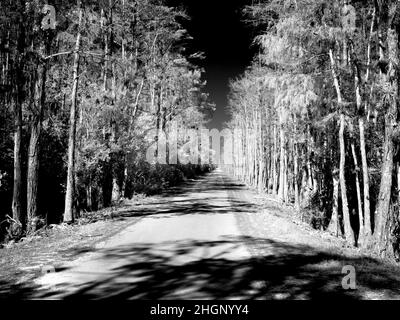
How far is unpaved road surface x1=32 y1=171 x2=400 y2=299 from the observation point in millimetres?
6199

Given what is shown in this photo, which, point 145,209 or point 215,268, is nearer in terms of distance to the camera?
point 215,268

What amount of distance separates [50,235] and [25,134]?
625 centimetres

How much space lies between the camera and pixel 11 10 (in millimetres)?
11953

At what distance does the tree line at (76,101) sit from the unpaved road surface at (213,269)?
5074 millimetres

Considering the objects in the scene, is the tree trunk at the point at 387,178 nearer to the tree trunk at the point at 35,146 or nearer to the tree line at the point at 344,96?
the tree line at the point at 344,96

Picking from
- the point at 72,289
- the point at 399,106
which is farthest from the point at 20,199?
the point at 399,106

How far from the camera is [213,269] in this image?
7590mm

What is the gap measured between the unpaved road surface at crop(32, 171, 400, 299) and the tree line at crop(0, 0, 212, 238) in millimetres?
5074

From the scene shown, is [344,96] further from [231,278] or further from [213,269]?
[231,278]

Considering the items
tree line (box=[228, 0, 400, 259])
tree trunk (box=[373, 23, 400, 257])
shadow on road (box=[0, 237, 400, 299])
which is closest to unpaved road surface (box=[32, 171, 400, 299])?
shadow on road (box=[0, 237, 400, 299])

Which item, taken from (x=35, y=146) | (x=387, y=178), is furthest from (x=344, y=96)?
(x=35, y=146)

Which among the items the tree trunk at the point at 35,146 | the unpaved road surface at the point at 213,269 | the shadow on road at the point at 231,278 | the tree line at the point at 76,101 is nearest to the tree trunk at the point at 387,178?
the unpaved road surface at the point at 213,269

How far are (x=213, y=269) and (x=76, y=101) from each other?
10605 millimetres
